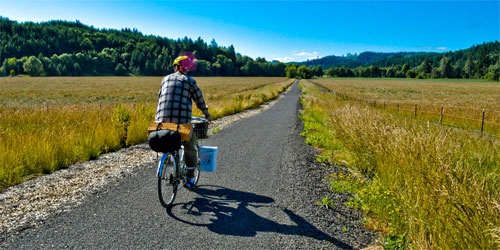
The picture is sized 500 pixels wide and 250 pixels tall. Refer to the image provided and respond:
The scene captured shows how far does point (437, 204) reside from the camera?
3.13 m

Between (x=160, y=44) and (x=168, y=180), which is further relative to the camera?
(x=160, y=44)

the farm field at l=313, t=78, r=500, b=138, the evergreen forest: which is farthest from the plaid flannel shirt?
the evergreen forest

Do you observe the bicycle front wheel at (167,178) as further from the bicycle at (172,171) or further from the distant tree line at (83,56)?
the distant tree line at (83,56)

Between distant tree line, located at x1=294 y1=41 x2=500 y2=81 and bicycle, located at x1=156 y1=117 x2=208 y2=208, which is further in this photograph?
distant tree line, located at x1=294 y1=41 x2=500 y2=81

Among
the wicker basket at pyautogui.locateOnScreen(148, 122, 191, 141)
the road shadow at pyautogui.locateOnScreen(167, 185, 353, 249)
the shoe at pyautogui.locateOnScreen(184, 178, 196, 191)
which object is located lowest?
the road shadow at pyautogui.locateOnScreen(167, 185, 353, 249)

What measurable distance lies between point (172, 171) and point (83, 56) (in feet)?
436

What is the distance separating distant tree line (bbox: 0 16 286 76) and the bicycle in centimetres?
10260

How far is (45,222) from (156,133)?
186cm

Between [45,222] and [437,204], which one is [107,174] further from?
[437,204]

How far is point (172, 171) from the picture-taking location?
4.51m

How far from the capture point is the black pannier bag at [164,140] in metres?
3.99

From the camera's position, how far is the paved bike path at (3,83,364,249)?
11.3 feet

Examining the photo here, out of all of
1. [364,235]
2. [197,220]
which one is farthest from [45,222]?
[364,235]

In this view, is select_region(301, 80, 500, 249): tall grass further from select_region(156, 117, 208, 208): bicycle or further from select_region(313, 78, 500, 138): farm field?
select_region(313, 78, 500, 138): farm field
